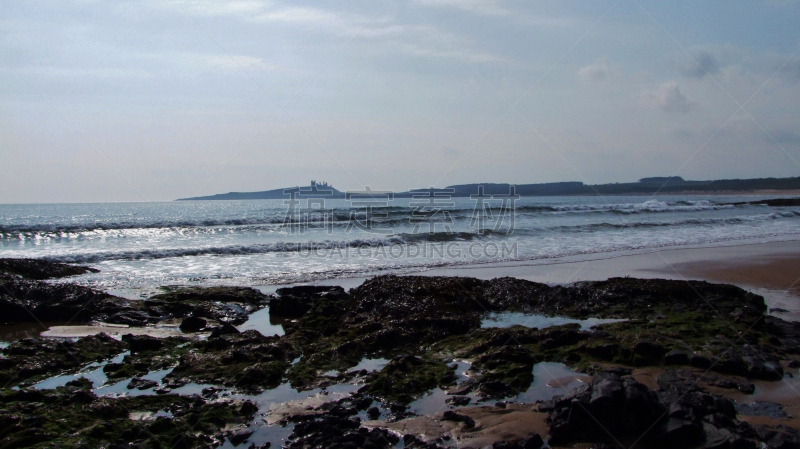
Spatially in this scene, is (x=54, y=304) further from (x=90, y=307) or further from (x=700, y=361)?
(x=700, y=361)

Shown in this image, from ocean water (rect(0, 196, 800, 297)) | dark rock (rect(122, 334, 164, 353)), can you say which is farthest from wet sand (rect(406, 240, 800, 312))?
dark rock (rect(122, 334, 164, 353))

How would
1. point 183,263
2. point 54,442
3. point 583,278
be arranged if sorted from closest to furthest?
1. point 54,442
2. point 583,278
3. point 183,263

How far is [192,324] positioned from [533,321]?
4.81 metres

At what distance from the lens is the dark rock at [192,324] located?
279 inches

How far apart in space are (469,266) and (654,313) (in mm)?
5950

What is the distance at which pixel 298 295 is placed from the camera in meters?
8.64

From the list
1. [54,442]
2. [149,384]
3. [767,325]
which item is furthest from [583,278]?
[54,442]

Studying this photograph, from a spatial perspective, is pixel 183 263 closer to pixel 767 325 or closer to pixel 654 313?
pixel 654 313

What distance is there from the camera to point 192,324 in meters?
7.14

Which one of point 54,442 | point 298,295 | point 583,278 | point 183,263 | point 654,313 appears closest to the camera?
point 54,442

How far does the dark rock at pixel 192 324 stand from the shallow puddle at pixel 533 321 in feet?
13.0

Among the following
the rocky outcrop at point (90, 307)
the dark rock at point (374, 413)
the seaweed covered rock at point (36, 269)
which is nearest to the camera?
the dark rock at point (374, 413)

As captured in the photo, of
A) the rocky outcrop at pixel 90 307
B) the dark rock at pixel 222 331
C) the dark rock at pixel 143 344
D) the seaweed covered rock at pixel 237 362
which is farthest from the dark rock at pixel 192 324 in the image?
the seaweed covered rock at pixel 237 362

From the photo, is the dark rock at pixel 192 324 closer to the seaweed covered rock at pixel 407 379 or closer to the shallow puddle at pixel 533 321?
the seaweed covered rock at pixel 407 379
